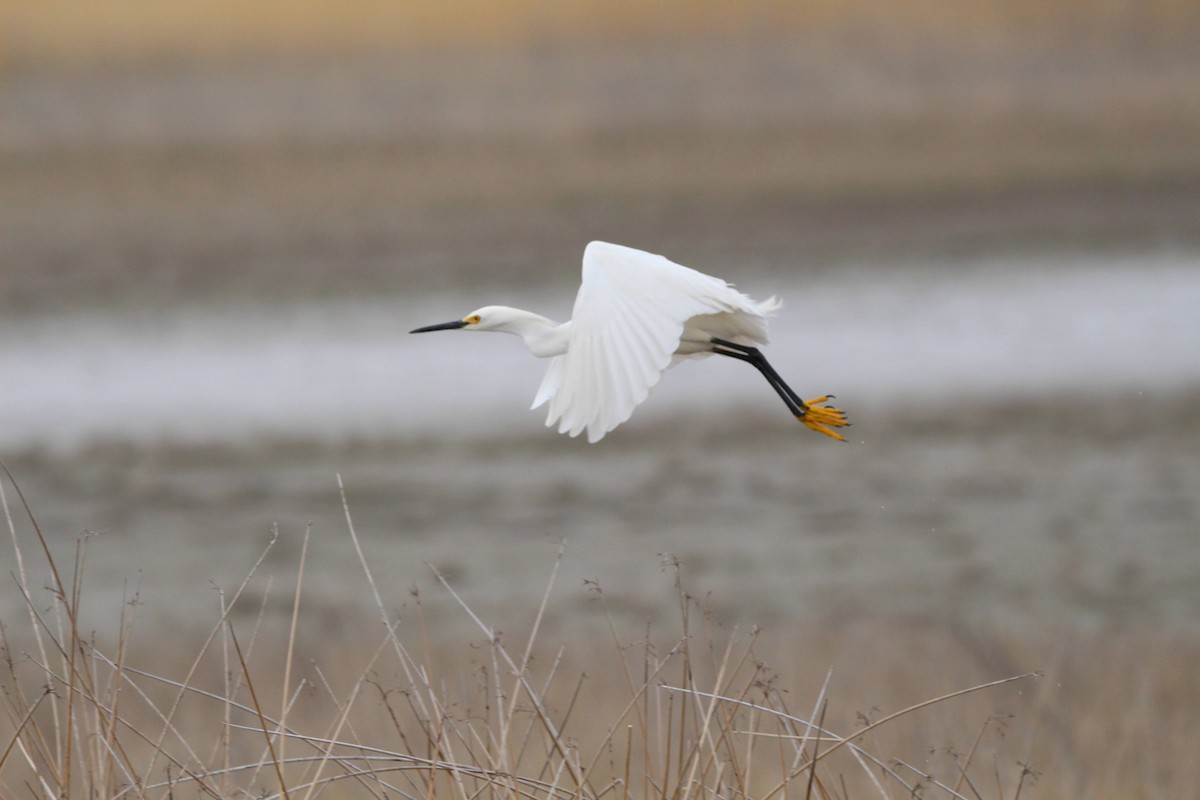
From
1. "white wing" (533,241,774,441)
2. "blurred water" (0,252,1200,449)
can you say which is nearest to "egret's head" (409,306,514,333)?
"white wing" (533,241,774,441)

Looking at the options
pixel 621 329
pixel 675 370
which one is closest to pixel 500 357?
pixel 675 370

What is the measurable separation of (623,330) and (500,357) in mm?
7496

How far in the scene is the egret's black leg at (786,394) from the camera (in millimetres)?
4668

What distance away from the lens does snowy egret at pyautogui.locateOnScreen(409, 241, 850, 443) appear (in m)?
3.53

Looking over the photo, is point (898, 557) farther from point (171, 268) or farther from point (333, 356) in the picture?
point (171, 268)

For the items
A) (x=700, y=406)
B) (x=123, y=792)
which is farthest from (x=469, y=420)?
(x=123, y=792)

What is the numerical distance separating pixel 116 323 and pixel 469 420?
3820 mm

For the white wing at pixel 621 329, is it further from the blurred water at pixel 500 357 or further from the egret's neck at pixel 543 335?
the blurred water at pixel 500 357

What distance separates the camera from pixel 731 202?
45.4ft

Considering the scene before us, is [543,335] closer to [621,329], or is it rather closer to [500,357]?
[621,329]

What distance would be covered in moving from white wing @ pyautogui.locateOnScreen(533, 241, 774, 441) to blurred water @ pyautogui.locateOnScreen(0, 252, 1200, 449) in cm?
579

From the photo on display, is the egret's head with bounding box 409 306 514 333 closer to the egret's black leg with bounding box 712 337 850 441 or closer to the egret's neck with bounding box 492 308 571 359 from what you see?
the egret's neck with bounding box 492 308 571 359

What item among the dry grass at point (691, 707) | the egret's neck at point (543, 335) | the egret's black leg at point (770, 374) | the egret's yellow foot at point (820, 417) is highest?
the egret's neck at point (543, 335)

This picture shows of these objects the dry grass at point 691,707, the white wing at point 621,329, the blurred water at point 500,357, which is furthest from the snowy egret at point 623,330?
the blurred water at point 500,357
